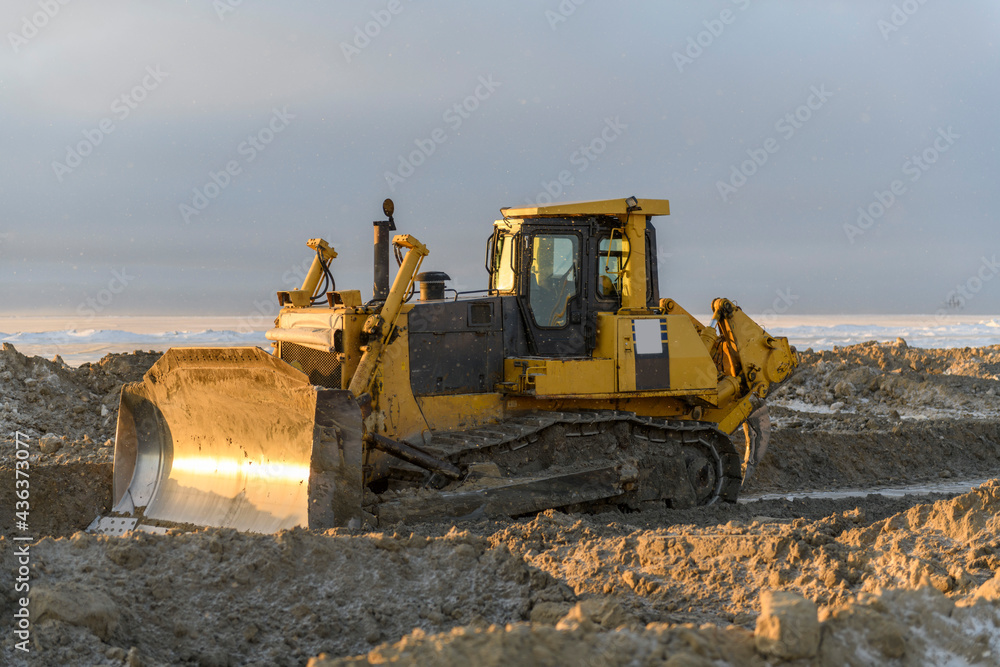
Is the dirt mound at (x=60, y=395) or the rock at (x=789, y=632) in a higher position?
the dirt mound at (x=60, y=395)

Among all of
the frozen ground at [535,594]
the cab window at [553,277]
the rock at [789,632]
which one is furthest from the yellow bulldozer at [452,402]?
the rock at [789,632]

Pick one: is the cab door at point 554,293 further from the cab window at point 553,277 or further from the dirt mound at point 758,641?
the dirt mound at point 758,641

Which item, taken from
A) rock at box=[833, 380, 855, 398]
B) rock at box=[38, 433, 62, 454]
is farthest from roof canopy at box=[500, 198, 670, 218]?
rock at box=[833, 380, 855, 398]

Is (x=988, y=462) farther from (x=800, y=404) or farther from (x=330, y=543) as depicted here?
(x=330, y=543)

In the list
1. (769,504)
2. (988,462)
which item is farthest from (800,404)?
(769,504)

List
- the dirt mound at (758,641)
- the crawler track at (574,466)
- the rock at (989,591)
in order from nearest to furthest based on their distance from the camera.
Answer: the dirt mound at (758,641), the rock at (989,591), the crawler track at (574,466)

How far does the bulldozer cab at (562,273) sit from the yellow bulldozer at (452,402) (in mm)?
13

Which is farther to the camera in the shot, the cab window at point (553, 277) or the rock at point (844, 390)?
the rock at point (844, 390)

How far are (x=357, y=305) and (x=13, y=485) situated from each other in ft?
14.1

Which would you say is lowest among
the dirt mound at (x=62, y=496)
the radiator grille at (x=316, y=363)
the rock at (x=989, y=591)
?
the dirt mound at (x=62, y=496)

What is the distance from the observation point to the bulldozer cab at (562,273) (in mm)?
8016

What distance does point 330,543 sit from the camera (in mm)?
5129

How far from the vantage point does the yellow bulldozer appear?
6.75 m

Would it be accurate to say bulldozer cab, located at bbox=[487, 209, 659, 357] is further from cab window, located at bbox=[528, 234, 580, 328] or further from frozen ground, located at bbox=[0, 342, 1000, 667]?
frozen ground, located at bbox=[0, 342, 1000, 667]
